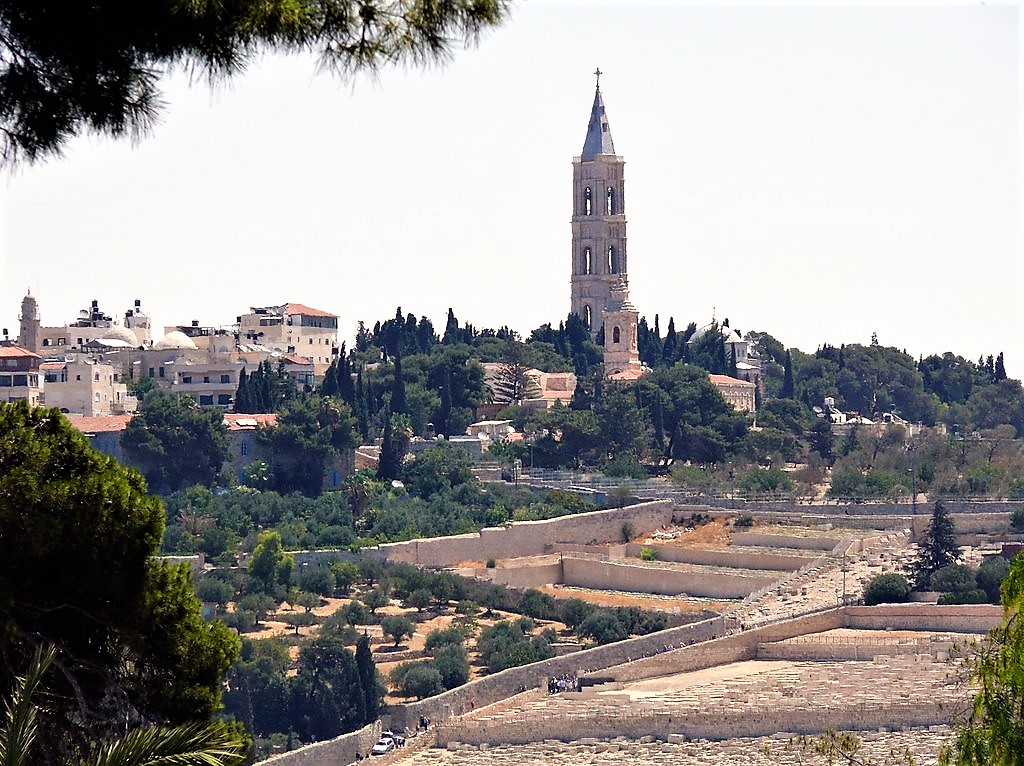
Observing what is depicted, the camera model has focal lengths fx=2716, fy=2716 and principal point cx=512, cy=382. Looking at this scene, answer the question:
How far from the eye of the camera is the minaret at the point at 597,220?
101 metres

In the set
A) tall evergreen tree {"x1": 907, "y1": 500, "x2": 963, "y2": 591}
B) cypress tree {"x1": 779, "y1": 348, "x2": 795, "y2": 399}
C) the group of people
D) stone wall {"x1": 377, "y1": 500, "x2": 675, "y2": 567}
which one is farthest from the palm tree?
cypress tree {"x1": 779, "y1": 348, "x2": 795, "y2": 399}

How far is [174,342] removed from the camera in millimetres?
89812

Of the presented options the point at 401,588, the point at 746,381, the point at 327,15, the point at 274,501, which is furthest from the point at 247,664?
the point at 746,381

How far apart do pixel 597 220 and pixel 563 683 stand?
179 feet

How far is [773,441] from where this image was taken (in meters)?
78.7

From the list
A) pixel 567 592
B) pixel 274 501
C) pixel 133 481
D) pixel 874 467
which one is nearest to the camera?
pixel 133 481

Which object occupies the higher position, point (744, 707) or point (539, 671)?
point (539, 671)

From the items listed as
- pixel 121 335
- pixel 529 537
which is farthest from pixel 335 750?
pixel 121 335

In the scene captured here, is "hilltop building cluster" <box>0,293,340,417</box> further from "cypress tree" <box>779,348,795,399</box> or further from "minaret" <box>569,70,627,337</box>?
"cypress tree" <box>779,348,795,399</box>

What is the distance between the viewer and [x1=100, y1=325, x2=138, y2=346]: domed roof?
9106 cm

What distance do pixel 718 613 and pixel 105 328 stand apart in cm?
Answer: 4363

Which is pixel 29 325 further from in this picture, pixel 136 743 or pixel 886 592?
pixel 136 743

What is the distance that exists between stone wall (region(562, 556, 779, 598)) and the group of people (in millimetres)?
10157

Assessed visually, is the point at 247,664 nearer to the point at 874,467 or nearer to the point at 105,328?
the point at 874,467
